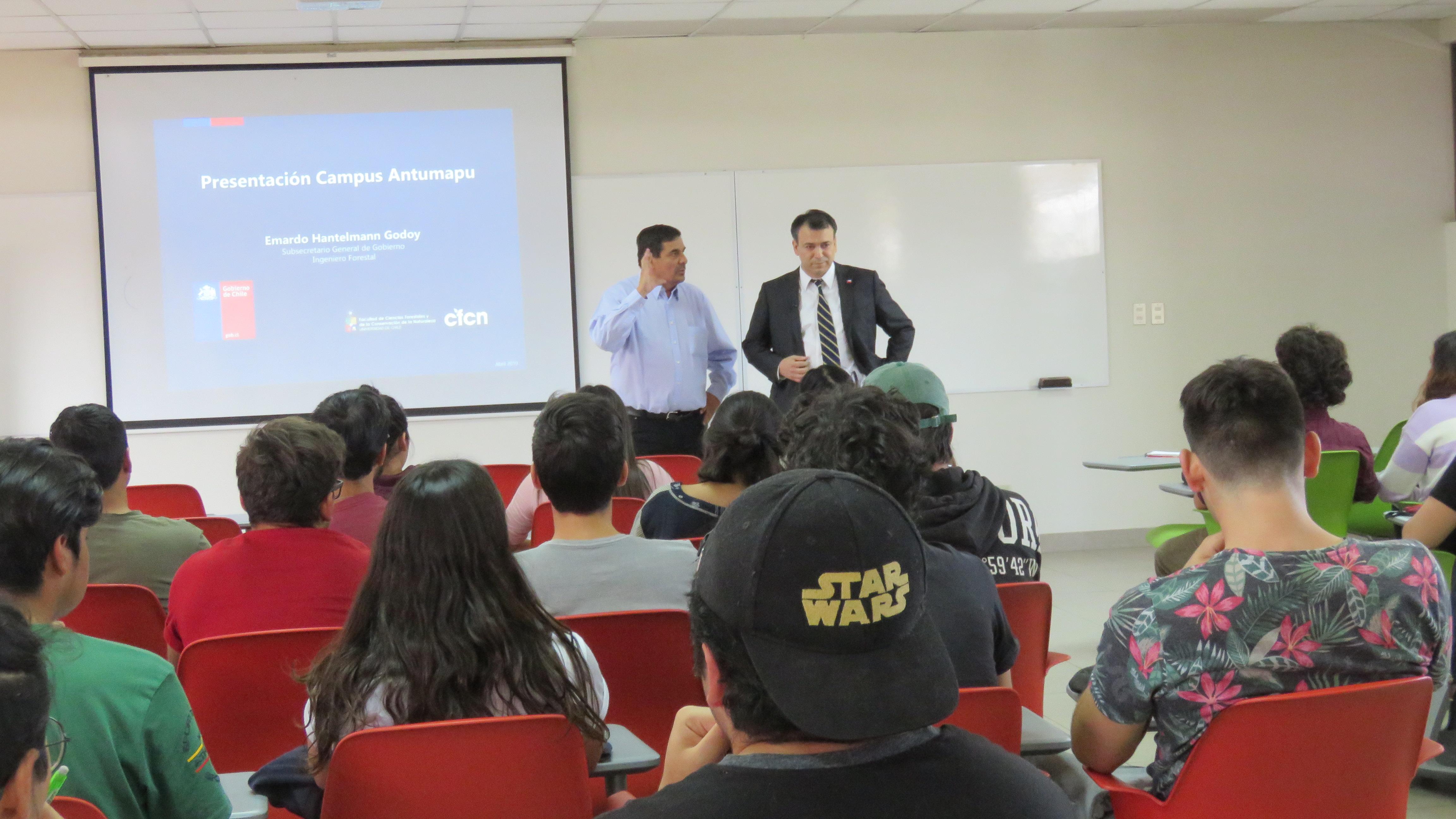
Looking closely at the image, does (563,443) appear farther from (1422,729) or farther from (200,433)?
(200,433)

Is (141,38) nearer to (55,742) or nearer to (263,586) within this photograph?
(263,586)

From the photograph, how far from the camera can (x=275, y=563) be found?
7.43ft

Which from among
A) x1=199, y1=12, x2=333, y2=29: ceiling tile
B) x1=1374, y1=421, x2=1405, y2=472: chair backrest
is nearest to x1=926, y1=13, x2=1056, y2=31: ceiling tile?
x1=1374, y1=421, x2=1405, y2=472: chair backrest

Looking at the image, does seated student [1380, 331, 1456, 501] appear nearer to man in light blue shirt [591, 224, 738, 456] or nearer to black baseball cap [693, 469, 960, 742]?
man in light blue shirt [591, 224, 738, 456]

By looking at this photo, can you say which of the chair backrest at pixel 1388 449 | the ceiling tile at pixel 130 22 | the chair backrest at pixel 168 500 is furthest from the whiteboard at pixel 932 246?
the chair backrest at pixel 168 500

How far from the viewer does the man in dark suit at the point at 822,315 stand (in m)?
5.06

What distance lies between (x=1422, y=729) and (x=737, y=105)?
5.40 meters

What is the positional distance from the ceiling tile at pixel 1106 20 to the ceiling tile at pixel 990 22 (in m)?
0.12

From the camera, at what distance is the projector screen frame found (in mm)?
5992

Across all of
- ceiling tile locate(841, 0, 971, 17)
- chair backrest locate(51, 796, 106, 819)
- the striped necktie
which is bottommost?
chair backrest locate(51, 796, 106, 819)

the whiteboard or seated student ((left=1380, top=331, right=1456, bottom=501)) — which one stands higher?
the whiteboard

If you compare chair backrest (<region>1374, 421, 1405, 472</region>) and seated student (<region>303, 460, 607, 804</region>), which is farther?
chair backrest (<region>1374, 421, 1405, 472</region>)

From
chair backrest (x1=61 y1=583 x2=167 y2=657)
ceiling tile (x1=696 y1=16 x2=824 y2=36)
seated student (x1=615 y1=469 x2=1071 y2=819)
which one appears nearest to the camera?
seated student (x1=615 y1=469 x2=1071 y2=819)

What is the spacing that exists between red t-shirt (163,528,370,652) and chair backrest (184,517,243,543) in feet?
3.80
